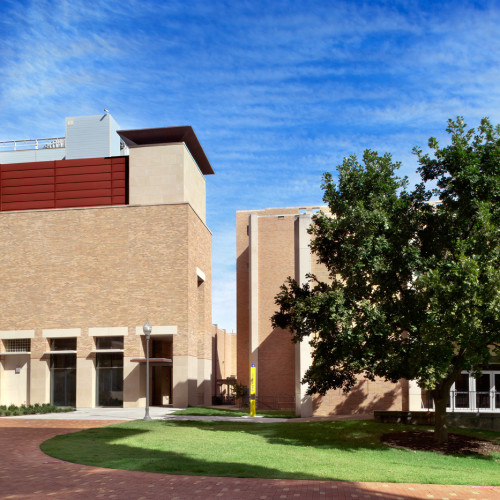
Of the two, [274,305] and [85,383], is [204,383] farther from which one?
[85,383]

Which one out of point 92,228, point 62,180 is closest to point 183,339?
point 92,228

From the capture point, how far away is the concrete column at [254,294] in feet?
147

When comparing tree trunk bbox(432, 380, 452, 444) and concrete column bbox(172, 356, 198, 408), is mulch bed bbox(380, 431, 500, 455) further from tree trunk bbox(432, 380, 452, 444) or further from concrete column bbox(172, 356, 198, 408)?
concrete column bbox(172, 356, 198, 408)

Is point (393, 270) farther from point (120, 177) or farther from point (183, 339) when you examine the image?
point (120, 177)

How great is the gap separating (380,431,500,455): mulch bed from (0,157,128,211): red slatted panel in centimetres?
2898

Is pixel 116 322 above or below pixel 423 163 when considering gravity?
below

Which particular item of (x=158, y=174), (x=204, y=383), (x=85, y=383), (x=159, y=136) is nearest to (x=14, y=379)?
(x=85, y=383)

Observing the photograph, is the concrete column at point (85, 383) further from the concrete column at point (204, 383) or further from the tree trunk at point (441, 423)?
the tree trunk at point (441, 423)

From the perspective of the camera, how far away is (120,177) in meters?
45.7

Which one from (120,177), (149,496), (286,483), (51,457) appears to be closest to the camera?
(149,496)

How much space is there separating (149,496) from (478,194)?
13069 millimetres

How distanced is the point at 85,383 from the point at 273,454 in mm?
27935

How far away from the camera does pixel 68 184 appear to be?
45750mm

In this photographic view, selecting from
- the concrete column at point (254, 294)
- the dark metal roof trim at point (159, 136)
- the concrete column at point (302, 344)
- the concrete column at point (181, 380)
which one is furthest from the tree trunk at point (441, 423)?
the dark metal roof trim at point (159, 136)
